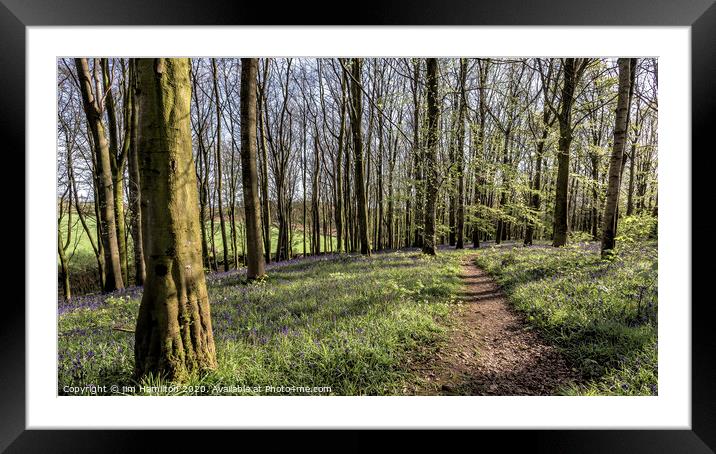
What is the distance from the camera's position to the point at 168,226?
76.4 inches

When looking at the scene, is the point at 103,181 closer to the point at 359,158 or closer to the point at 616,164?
the point at 359,158

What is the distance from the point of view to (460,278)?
558cm

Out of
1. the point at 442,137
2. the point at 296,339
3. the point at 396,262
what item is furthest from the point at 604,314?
the point at 396,262

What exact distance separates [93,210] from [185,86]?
482 centimetres

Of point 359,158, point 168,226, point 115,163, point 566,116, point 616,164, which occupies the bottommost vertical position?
point 168,226

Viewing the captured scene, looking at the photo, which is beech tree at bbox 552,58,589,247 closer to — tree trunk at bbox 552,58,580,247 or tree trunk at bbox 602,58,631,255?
tree trunk at bbox 552,58,580,247

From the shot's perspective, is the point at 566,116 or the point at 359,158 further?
the point at 359,158

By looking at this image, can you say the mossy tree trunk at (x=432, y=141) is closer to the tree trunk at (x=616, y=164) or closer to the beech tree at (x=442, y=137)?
the beech tree at (x=442, y=137)

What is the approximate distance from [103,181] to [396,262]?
6499mm

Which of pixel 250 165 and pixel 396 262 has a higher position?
pixel 250 165

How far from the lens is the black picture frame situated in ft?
6.57

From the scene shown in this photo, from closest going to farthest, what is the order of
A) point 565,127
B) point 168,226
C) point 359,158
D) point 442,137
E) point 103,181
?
point 168,226 < point 565,127 < point 442,137 < point 103,181 < point 359,158

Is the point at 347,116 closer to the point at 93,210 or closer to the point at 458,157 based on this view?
the point at 458,157
